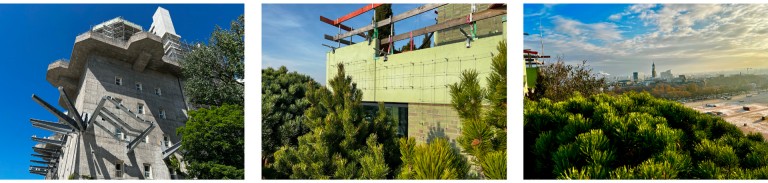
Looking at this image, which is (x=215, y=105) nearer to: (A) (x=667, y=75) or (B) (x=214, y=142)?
(B) (x=214, y=142)

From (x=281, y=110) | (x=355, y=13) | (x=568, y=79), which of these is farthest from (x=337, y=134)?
(x=568, y=79)

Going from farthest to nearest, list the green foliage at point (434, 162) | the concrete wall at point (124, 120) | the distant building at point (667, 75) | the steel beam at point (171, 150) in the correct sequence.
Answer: the concrete wall at point (124, 120)
the steel beam at point (171, 150)
the distant building at point (667, 75)
the green foliage at point (434, 162)

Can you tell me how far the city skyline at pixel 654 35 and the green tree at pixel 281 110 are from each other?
1515mm

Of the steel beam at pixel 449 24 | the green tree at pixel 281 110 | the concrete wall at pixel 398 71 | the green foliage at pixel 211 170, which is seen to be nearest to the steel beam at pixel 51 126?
the green foliage at pixel 211 170

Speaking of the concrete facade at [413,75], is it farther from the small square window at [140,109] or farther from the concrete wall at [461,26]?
the small square window at [140,109]

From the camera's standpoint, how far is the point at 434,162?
1022 mm

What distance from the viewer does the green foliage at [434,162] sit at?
103cm

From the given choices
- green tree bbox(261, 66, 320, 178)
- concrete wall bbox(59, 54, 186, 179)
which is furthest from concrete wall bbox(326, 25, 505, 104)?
concrete wall bbox(59, 54, 186, 179)

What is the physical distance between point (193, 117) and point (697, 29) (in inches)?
241

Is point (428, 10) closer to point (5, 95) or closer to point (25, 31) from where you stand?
point (25, 31)

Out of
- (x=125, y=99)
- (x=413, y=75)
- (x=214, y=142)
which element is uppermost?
(x=413, y=75)

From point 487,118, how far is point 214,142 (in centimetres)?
400

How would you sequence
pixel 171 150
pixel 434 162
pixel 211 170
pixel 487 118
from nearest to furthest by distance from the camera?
pixel 434 162 < pixel 487 118 < pixel 211 170 < pixel 171 150

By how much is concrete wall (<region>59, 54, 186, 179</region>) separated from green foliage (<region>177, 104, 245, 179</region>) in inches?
59.8
